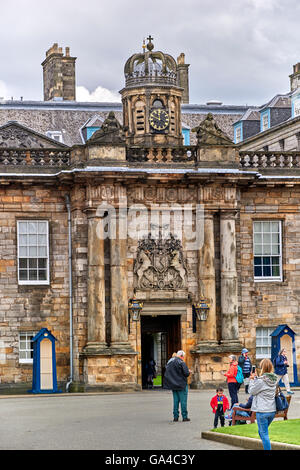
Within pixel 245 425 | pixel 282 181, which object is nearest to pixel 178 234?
pixel 282 181

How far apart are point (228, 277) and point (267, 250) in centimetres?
239

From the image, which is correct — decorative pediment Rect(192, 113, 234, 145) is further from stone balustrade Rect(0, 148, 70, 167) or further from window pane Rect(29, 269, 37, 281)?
window pane Rect(29, 269, 37, 281)

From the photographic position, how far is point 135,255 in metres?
35.8

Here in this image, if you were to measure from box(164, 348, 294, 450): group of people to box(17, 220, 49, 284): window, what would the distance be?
817 centimetres

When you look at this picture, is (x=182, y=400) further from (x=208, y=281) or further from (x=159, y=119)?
(x=159, y=119)

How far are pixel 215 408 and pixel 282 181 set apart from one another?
55.1ft

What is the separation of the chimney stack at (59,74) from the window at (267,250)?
23.7 metres

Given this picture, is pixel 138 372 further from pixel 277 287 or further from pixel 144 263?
pixel 277 287

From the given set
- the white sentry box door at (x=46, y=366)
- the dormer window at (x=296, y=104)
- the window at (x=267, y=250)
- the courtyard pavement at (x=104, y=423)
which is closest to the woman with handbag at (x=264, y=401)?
the courtyard pavement at (x=104, y=423)

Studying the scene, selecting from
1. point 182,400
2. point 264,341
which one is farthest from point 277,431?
point 264,341

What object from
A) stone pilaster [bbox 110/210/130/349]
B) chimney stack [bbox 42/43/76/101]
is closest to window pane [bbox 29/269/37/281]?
stone pilaster [bbox 110/210/130/349]

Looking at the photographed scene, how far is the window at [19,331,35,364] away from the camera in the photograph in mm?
35469

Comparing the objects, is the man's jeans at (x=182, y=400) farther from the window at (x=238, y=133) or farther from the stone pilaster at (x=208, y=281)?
the window at (x=238, y=133)

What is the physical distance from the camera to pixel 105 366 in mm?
34562
